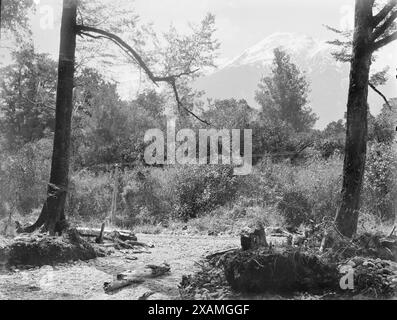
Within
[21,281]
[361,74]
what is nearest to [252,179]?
[361,74]

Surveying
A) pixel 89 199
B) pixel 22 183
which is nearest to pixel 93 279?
pixel 89 199

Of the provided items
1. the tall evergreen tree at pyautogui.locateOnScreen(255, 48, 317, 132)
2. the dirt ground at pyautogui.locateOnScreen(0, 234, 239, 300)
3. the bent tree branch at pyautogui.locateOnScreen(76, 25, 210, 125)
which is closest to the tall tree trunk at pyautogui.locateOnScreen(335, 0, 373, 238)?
the dirt ground at pyautogui.locateOnScreen(0, 234, 239, 300)

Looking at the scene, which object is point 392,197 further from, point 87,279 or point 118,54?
point 87,279

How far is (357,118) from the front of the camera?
6715mm

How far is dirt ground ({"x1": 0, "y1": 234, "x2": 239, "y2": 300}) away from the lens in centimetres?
558

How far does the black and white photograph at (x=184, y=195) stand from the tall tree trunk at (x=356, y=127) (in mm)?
15

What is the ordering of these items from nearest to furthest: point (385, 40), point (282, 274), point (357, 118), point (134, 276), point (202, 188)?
point (282, 274), point (134, 276), point (385, 40), point (357, 118), point (202, 188)

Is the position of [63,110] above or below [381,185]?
above

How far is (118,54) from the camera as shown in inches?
404

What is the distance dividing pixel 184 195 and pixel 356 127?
841cm

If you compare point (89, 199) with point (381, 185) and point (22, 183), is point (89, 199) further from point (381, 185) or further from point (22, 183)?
point (381, 185)

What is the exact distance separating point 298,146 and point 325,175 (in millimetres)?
6793

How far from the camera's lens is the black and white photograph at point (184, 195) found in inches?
211

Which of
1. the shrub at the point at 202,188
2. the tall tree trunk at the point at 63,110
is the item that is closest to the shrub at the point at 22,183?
the shrub at the point at 202,188
